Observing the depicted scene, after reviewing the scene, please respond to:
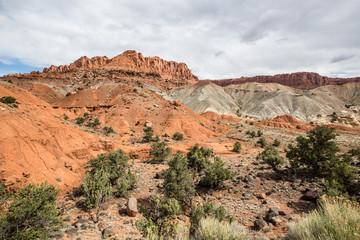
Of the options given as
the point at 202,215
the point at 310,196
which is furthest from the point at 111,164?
the point at 310,196

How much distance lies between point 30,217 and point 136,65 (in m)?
131

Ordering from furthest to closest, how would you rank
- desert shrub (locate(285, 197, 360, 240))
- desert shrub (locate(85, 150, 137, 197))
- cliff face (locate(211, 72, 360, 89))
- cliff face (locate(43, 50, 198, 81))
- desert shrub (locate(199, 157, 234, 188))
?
cliff face (locate(211, 72, 360, 89)) < cliff face (locate(43, 50, 198, 81)) < desert shrub (locate(199, 157, 234, 188)) < desert shrub (locate(85, 150, 137, 197)) < desert shrub (locate(285, 197, 360, 240))

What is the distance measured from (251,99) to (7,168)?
103 m

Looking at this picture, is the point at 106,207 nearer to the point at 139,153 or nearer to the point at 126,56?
the point at 139,153

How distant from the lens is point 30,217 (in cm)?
594

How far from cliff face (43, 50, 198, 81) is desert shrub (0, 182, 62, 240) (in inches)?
4169

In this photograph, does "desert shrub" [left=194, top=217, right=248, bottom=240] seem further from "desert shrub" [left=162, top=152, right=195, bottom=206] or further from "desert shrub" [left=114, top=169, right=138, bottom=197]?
"desert shrub" [left=114, top=169, right=138, bottom=197]

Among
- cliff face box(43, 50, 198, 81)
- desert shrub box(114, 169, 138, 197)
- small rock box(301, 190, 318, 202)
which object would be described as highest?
cliff face box(43, 50, 198, 81)

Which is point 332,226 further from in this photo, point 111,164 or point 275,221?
point 111,164

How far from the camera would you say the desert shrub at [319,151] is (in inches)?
423

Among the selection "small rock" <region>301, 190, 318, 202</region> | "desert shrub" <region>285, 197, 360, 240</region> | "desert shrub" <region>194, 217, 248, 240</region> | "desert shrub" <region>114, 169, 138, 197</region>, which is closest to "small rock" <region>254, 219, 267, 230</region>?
"desert shrub" <region>285, 197, 360, 240</region>

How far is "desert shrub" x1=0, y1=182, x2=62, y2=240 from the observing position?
17.6ft

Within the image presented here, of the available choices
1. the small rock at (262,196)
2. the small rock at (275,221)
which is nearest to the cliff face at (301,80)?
the small rock at (262,196)

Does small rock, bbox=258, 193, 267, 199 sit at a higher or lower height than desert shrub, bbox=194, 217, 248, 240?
lower
